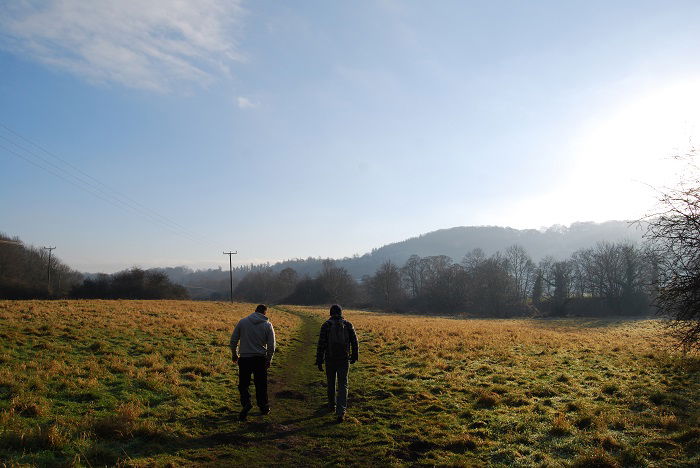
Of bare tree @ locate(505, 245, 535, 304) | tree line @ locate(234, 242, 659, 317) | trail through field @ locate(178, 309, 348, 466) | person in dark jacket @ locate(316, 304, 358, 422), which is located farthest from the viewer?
bare tree @ locate(505, 245, 535, 304)

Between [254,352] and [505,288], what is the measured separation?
91.7 metres

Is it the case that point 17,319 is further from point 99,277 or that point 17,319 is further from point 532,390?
point 99,277

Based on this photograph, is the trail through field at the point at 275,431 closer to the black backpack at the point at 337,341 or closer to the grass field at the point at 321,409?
the grass field at the point at 321,409

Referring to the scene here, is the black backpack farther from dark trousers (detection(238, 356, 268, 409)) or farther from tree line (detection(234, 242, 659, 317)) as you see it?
tree line (detection(234, 242, 659, 317))

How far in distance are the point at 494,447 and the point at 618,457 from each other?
2.13 meters

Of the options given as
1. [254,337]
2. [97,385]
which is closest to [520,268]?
[254,337]

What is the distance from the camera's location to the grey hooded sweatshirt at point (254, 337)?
942 cm

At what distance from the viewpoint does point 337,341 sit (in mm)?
9672

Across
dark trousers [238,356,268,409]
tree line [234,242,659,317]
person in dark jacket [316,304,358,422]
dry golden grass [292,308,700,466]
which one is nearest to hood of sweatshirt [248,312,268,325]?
dark trousers [238,356,268,409]

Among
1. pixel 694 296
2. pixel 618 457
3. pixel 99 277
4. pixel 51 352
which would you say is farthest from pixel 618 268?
pixel 99 277

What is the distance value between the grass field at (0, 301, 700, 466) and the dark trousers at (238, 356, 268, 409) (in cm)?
50

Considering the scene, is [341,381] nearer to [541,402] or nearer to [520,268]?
[541,402]

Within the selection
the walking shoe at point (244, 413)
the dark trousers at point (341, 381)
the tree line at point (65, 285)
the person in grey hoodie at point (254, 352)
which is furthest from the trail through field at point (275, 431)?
the tree line at point (65, 285)

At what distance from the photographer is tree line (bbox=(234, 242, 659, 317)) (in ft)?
261
